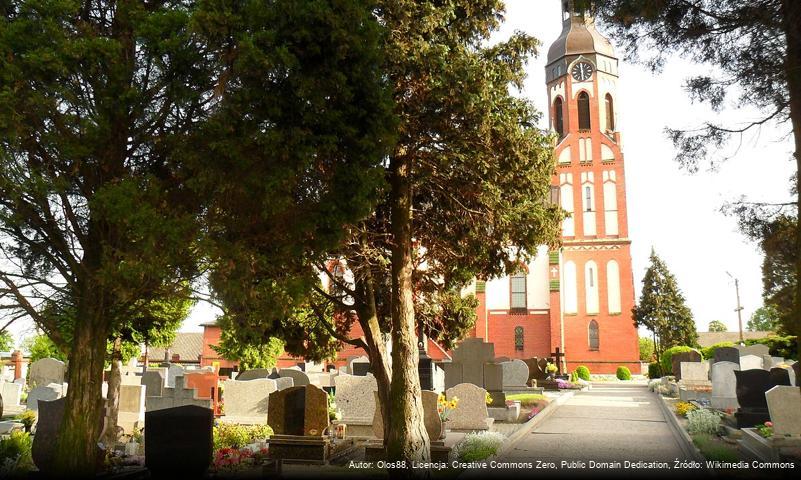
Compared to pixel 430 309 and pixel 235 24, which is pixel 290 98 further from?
pixel 430 309

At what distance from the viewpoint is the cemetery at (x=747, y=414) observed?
9398 millimetres

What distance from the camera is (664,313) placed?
126 ft

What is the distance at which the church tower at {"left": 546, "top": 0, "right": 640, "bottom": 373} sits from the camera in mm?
39562

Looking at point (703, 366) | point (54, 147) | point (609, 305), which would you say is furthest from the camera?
point (609, 305)

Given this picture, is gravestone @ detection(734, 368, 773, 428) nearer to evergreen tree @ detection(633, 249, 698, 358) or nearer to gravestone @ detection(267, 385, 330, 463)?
gravestone @ detection(267, 385, 330, 463)

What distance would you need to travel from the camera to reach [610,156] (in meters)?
42.1

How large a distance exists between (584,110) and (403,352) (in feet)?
129

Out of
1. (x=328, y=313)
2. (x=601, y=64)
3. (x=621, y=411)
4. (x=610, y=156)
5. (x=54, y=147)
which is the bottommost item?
(x=621, y=411)

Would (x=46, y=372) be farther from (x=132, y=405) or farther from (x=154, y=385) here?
(x=132, y=405)

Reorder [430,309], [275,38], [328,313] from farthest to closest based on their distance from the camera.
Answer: [430,309]
[328,313]
[275,38]

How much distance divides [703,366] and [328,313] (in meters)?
17.3

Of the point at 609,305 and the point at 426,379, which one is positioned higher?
the point at 609,305

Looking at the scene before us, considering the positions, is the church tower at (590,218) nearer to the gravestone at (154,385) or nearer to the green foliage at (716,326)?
the gravestone at (154,385)

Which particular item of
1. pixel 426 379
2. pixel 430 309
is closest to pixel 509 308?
pixel 426 379
